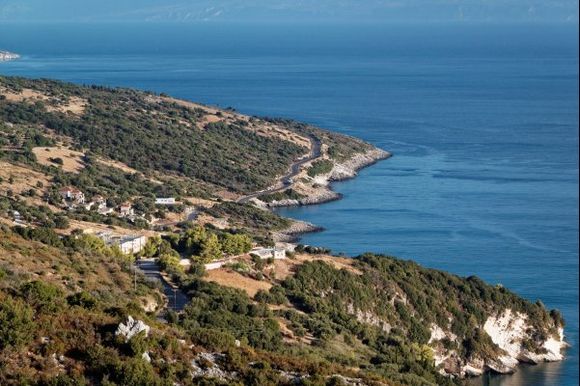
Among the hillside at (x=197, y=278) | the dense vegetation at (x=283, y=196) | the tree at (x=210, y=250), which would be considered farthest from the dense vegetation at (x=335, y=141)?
the tree at (x=210, y=250)

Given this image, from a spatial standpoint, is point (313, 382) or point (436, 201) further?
point (436, 201)

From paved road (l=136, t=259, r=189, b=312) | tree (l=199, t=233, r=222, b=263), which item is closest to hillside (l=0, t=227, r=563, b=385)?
paved road (l=136, t=259, r=189, b=312)

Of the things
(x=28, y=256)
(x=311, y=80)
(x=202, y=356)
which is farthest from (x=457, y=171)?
(x=311, y=80)

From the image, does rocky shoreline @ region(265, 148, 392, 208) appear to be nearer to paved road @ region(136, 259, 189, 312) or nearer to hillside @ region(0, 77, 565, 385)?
hillside @ region(0, 77, 565, 385)

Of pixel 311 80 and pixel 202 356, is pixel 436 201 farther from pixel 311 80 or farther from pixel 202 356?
pixel 311 80

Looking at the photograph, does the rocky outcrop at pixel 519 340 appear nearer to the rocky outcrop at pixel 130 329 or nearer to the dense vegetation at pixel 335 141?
the rocky outcrop at pixel 130 329

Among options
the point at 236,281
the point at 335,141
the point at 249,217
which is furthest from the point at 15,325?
the point at 335,141
